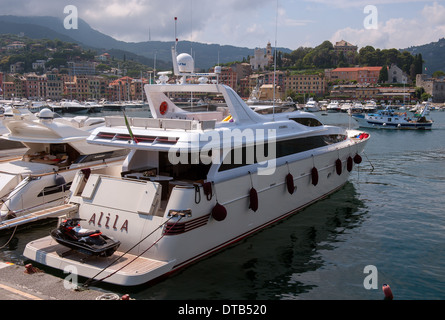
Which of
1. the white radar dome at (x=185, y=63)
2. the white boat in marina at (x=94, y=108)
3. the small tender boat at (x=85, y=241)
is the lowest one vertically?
the small tender boat at (x=85, y=241)

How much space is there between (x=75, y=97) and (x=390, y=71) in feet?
396

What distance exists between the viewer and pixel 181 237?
316 inches

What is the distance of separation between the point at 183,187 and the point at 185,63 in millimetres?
4271

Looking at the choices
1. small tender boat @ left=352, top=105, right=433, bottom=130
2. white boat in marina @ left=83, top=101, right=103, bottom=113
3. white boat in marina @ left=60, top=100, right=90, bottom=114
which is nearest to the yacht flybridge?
small tender boat @ left=352, top=105, right=433, bottom=130

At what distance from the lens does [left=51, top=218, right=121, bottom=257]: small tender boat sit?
7.61 m

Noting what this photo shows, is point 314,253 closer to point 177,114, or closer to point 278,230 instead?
point 278,230

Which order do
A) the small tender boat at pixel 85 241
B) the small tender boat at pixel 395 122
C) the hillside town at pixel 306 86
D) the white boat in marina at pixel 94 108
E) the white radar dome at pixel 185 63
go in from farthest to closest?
the hillside town at pixel 306 86
the white boat in marina at pixel 94 108
the small tender boat at pixel 395 122
the white radar dome at pixel 185 63
the small tender boat at pixel 85 241

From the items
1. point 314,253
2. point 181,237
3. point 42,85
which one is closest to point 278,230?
point 314,253

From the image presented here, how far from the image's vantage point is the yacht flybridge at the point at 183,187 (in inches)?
313

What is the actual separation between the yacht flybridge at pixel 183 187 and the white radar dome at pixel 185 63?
26 mm

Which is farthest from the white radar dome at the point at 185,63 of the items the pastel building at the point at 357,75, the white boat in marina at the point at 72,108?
the pastel building at the point at 357,75

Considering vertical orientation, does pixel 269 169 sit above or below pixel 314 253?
above

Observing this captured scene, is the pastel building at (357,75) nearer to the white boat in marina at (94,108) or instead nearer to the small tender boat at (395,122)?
the white boat in marina at (94,108)

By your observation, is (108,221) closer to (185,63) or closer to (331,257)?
(185,63)
